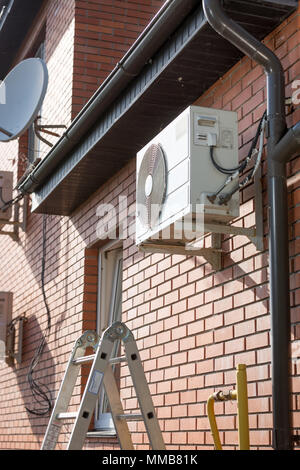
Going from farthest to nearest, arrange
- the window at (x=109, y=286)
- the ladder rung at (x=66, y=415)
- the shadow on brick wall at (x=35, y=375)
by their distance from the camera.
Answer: the shadow on brick wall at (x=35, y=375)
the window at (x=109, y=286)
the ladder rung at (x=66, y=415)

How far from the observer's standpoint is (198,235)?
4500mm

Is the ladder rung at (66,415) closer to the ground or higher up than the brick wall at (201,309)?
closer to the ground

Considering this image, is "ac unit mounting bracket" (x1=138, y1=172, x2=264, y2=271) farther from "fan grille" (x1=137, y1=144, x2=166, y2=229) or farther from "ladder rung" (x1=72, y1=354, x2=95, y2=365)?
"ladder rung" (x1=72, y1=354, x2=95, y2=365)

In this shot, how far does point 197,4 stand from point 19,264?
6.11 meters

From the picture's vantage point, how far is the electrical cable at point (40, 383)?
7.98 m

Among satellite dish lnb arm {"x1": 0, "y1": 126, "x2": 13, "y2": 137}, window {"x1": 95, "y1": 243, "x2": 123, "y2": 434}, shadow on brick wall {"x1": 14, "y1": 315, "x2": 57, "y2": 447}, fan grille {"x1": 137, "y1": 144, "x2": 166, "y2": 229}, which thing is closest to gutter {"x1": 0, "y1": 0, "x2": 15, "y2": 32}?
satellite dish lnb arm {"x1": 0, "y1": 126, "x2": 13, "y2": 137}

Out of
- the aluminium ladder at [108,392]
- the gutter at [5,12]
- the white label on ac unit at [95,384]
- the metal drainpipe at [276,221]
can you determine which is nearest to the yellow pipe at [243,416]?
the metal drainpipe at [276,221]

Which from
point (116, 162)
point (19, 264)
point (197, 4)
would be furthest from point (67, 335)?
point (197, 4)

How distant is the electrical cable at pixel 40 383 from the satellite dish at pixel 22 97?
145 centimetres

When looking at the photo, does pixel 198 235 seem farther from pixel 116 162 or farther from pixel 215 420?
pixel 116 162

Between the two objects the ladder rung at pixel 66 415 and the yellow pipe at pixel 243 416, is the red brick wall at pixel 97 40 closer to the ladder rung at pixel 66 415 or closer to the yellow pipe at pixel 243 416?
the ladder rung at pixel 66 415

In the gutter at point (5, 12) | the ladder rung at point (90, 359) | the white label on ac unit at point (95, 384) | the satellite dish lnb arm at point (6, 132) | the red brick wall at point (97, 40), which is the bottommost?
the white label on ac unit at point (95, 384)

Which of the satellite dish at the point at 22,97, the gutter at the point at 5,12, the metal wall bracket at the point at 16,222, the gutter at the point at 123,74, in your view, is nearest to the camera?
the gutter at the point at 123,74

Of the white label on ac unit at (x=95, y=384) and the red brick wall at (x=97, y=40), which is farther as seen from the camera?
the red brick wall at (x=97, y=40)
